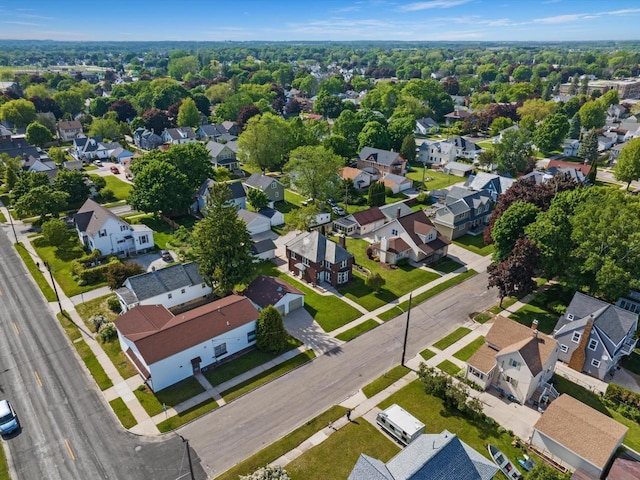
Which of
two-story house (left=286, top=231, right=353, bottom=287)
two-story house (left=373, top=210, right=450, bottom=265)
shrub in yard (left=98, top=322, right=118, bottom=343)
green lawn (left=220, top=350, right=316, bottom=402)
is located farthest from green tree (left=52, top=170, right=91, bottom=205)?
two-story house (left=373, top=210, right=450, bottom=265)

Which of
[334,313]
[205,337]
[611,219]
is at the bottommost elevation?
[334,313]

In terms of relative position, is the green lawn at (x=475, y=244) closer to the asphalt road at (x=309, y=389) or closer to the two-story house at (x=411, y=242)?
the two-story house at (x=411, y=242)

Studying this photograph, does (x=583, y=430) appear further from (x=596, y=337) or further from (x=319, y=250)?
(x=319, y=250)

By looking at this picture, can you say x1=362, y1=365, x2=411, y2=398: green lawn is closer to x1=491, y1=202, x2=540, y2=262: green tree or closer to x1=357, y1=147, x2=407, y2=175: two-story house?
x1=491, y1=202, x2=540, y2=262: green tree

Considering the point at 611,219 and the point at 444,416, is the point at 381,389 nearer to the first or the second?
the point at 444,416

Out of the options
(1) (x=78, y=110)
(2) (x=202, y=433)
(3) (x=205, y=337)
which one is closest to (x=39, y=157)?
(1) (x=78, y=110)

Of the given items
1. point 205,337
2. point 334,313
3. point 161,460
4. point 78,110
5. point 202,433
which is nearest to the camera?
point 161,460

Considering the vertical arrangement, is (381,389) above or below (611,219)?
below
